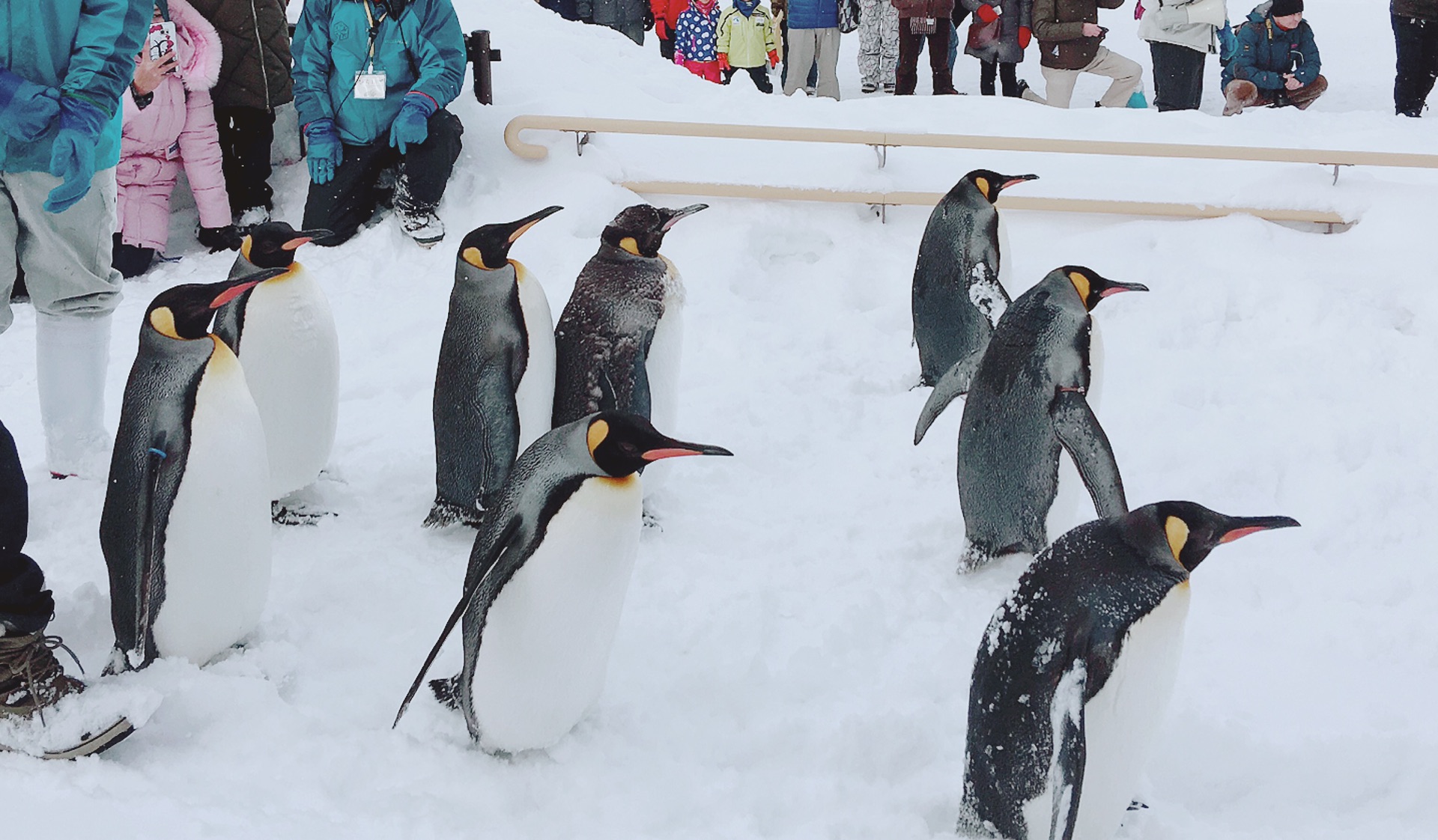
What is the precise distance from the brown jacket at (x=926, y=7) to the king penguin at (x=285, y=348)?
410 cm

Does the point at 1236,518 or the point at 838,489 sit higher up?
the point at 1236,518

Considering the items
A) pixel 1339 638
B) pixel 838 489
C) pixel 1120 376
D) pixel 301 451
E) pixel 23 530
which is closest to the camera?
pixel 23 530

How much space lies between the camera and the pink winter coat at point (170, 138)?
436 centimetres

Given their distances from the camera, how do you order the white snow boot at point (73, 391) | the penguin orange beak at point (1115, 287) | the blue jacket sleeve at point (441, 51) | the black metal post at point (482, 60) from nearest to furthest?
the penguin orange beak at point (1115, 287)
the white snow boot at point (73, 391)
the blue jacket sleeve at point (441, 51)
the black metal post at point (482, 60)

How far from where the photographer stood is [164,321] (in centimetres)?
205

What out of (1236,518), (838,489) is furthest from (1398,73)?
(1236,518)

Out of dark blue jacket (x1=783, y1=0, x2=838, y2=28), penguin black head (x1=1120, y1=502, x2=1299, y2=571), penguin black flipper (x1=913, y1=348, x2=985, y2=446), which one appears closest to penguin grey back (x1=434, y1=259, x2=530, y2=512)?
penguin black flipper (x1=913, y1=348, x2=985, y2=446)

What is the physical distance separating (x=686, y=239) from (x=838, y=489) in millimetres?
1582

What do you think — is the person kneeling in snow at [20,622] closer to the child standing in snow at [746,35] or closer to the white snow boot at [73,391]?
the white snow boot at [73,391]

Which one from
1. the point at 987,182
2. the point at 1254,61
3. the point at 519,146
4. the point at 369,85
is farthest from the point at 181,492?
the point at 1254,61

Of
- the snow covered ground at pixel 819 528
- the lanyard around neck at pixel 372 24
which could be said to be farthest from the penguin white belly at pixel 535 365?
the lanyard around neck at pixel 372 24

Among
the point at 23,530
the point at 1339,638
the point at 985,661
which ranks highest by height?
the point at 23,530

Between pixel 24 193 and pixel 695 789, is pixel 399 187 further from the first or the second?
pixel 695 789

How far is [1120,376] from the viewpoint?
11.7 ft
